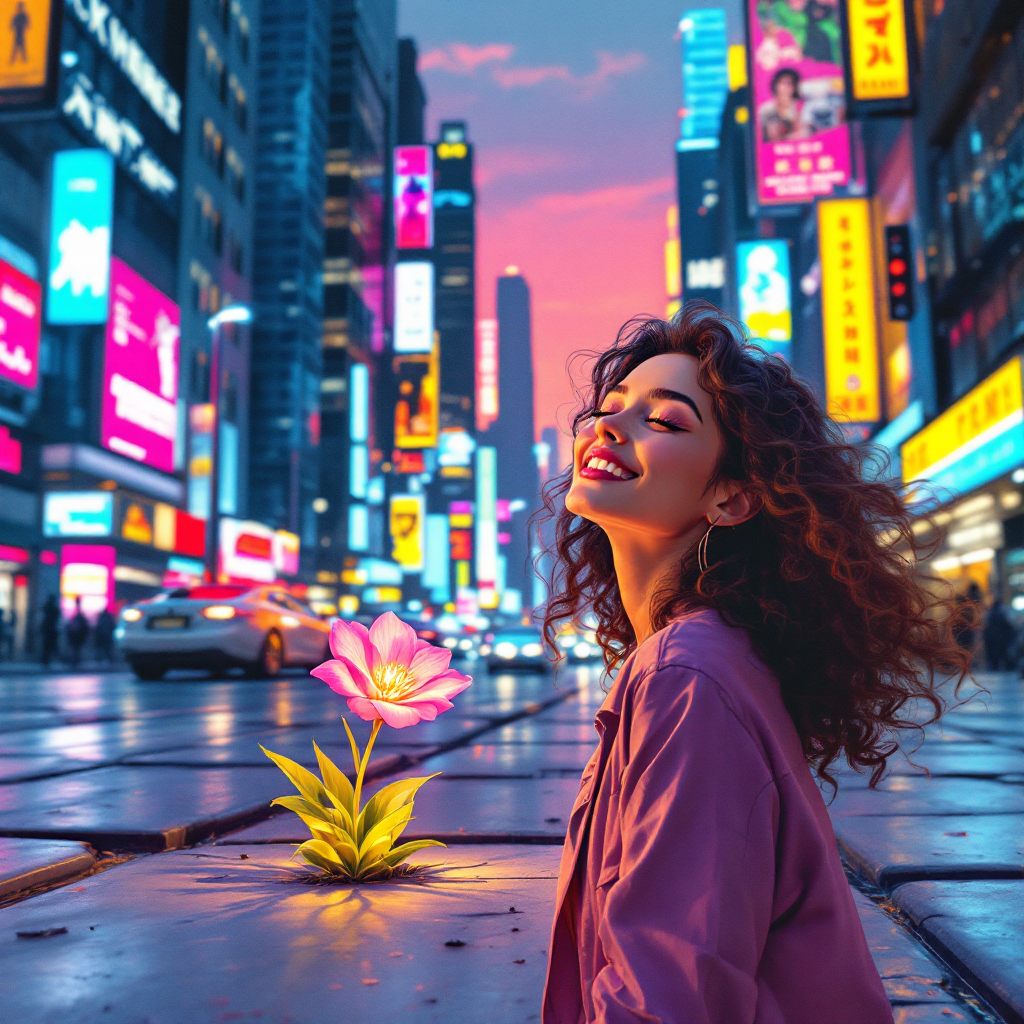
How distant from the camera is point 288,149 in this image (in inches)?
2655

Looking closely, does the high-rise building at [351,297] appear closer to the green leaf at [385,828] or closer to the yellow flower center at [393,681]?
the green leaf at [385,828]

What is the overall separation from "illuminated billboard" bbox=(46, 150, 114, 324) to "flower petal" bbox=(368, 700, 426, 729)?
27.0 meters

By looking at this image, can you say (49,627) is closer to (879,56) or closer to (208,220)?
(879,56)

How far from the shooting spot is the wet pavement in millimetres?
1570

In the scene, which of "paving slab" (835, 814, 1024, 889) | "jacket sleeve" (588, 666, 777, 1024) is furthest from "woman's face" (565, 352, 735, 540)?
"paving slab" (835, 814, 1024, 889)

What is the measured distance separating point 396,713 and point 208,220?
4331 centimetres

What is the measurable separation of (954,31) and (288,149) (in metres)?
54.0

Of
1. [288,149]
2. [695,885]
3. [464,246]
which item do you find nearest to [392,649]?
[695,885]

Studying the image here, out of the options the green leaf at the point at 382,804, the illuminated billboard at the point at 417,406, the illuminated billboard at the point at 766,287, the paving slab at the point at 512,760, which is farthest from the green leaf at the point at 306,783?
the illuminated billboard at the point at 417,406

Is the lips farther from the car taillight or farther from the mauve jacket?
the car taillight

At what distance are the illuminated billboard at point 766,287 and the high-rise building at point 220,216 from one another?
19720mm

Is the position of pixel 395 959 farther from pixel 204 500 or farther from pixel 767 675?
pixel 204 500

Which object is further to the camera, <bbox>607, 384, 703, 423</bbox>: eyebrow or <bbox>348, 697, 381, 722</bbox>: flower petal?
<bbox>348, 697, 381, 722</bbox>: flower petal

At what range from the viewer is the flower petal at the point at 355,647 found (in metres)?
1.99
